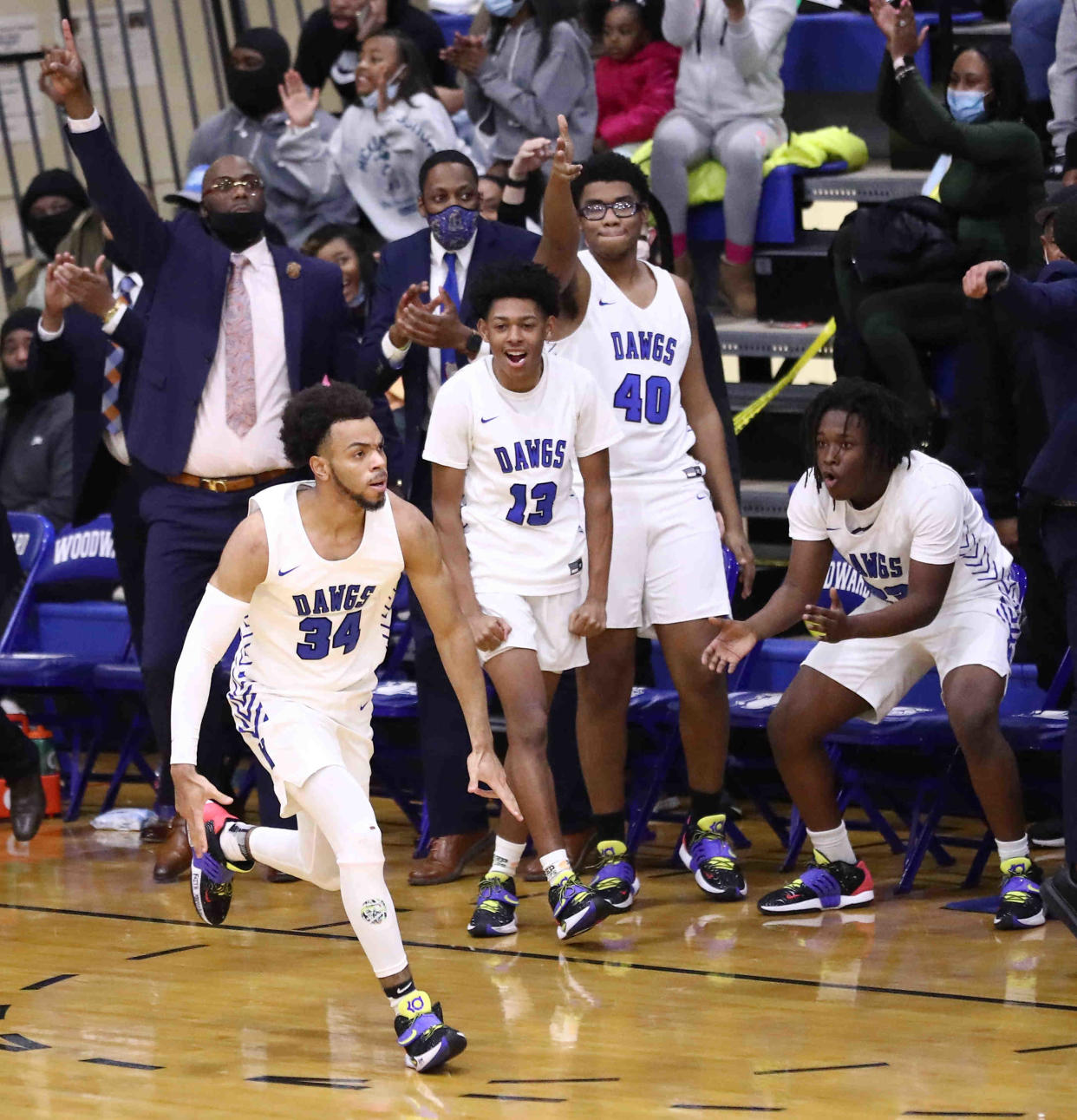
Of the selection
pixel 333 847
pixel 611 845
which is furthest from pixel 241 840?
pixel 611 845

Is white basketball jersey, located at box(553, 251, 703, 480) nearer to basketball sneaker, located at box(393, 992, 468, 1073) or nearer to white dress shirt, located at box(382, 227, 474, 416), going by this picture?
white dress shirt, located at box(382, 227, 474, 416)

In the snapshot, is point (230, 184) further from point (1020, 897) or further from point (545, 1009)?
point (1020, 897)

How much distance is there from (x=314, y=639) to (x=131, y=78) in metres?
6.49

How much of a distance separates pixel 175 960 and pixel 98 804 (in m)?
2.34

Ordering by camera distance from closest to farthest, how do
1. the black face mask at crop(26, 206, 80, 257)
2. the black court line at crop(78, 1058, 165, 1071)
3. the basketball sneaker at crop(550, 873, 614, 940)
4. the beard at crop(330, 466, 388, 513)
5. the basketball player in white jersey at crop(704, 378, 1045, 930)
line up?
1. the black court line at crop(78, 1058, 165, 1071)
2. the beard at crop(330, 466, 388, 513)
3. the basketball sneaker at crop(550, 873, 614, 940)
4. the basketball player in white jersey at crop(704, 378, 1045, 930)
5. the black face mask at crop(26, 206, 80, 257)

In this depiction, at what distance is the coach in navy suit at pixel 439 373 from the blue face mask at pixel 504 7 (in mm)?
2785

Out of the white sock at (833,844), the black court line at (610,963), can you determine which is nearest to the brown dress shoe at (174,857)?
the black court line at (610,963)

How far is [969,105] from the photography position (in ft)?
23.8

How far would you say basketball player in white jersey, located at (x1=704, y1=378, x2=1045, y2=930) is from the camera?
215 inches

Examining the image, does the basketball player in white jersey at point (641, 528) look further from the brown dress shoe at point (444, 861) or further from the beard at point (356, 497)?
the beard at point (356, 497)

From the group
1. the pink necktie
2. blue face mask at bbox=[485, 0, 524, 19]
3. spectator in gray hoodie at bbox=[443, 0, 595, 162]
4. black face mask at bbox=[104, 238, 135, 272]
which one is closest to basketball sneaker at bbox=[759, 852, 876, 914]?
the pink necktie

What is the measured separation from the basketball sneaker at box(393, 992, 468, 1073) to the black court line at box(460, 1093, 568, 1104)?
0.14 metres

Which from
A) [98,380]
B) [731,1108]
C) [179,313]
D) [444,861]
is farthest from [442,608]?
[98,380]

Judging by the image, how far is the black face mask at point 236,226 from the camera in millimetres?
6227
